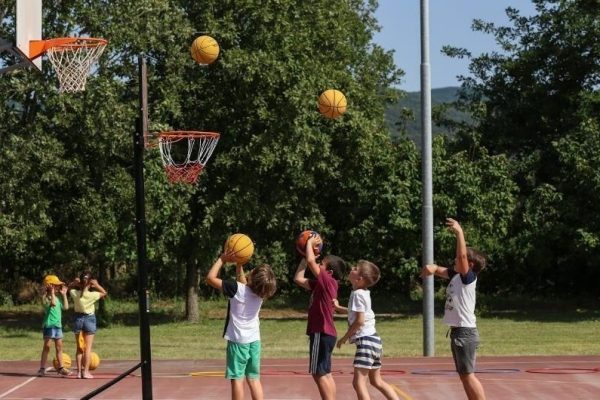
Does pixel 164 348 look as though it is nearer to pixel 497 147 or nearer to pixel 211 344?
pixel 211 344

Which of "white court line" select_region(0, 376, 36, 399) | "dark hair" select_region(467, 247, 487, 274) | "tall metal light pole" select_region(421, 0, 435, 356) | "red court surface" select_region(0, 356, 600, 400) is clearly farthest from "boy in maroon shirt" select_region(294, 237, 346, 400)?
"tall metal light pole" select_region(421, 0, 435, 356)

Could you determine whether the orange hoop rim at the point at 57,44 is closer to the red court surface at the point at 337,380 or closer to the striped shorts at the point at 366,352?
the striped shorts at the point at 366,352

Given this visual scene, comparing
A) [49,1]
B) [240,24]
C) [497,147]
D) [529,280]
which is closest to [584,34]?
[497,147]

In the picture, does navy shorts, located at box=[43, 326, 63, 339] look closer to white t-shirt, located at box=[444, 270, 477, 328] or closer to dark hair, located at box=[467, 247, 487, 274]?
white t-shirt, located at box=[444, 270, 477, 328]

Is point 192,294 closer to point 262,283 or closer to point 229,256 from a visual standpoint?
point 229,256

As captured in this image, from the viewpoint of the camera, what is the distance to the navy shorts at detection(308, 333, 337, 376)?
10750mm

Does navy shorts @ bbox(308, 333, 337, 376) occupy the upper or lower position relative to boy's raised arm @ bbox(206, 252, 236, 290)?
lower

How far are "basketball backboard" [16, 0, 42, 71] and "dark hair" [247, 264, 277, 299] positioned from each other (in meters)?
3.42

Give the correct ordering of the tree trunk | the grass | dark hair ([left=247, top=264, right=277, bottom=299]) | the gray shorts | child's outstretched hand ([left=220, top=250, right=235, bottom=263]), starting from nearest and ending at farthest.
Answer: dark hair ([left=247, top=264, right=277, bottom=299])
child's outstretched hand ([left=220, top=250, right=235, bottom=263])
the gray shorts
the grass
the tree trunk

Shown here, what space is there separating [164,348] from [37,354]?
2.85 metres

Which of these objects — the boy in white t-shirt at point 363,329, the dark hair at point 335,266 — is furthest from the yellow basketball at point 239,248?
the boy in white t-shirt at point 363,329

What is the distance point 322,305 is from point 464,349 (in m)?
1.51

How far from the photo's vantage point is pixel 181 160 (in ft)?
103

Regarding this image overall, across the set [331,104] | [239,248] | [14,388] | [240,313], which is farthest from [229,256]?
[331,104]
